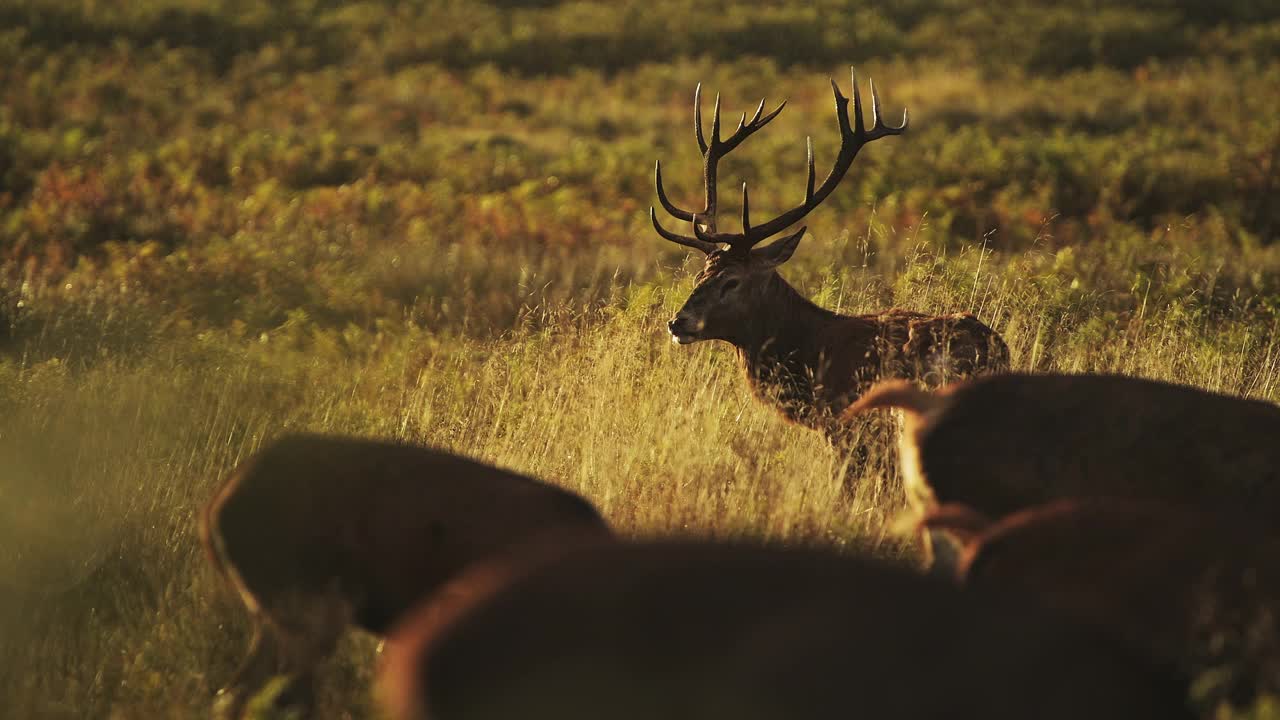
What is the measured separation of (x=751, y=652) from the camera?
2.07 meters

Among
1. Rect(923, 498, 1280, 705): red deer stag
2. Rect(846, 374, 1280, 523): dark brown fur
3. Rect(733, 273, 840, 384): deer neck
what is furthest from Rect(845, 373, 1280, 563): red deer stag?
Rect(733, 273, 840, 384): deer neck

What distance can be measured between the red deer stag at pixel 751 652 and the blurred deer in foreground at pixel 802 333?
417cm

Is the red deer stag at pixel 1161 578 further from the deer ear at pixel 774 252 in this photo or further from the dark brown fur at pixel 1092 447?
the deer ear at pixel 774 252

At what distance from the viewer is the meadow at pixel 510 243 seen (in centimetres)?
545

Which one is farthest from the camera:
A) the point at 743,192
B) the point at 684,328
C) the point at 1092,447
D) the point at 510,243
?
the point at 510,243

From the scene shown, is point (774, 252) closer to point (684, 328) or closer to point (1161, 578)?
point (684, 328)

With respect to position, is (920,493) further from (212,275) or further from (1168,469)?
(212,275)

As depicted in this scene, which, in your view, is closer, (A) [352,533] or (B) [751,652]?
(B) [751,652]

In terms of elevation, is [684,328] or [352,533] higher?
[352,533]

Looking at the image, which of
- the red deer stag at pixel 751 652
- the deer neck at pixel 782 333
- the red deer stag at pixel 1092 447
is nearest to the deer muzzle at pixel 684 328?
the deer neck at pixel 782 333

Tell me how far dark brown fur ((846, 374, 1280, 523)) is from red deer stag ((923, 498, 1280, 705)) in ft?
2.56

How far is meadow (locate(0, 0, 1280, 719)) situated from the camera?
17.9 feet

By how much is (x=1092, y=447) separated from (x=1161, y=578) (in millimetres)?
1132

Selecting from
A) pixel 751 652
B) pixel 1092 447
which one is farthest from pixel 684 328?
pixel 751 652
